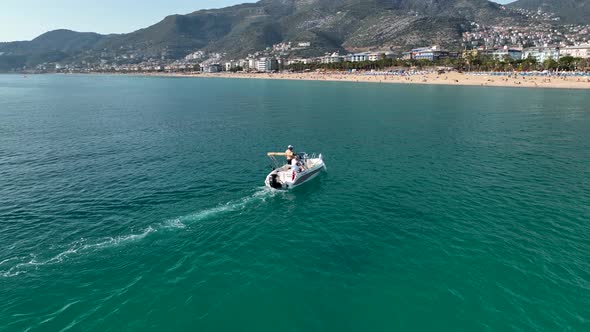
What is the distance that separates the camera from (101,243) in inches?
1080

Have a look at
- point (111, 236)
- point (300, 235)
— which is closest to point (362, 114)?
point (300, 235)

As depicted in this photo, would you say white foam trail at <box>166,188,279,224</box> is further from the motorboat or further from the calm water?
the motorboat

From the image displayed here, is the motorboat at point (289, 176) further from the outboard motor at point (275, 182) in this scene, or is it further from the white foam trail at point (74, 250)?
the white foam trail at point (74, 250)

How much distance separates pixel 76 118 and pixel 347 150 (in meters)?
73.3

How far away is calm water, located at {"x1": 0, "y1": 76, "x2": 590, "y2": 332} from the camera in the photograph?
805 inches

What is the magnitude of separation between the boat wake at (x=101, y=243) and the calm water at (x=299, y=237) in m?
0.15

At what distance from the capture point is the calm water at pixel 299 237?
20.5 m

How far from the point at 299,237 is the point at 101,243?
15788 millimetres

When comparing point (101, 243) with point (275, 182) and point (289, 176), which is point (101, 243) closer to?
point (275, 182)

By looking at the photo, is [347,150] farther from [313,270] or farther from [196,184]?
[313,270]

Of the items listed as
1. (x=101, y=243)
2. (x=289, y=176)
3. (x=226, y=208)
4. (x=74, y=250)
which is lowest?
→ (x=74, y=250)

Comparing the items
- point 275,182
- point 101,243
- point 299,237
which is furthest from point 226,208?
point 101,243

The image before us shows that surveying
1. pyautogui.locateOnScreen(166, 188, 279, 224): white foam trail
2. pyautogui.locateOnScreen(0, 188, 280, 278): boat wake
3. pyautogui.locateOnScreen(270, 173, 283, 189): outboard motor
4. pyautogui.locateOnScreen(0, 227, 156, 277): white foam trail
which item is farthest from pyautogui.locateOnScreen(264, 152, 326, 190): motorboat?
pyautogui.locateOnScreen(0, 227, 156, 277): white foam trail

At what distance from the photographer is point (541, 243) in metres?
27.0
